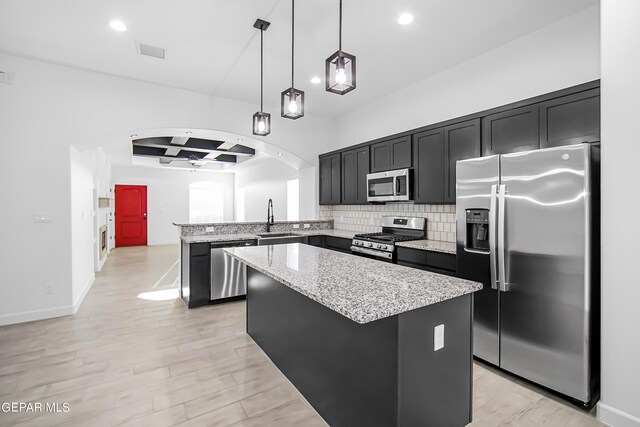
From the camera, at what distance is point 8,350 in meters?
2.88

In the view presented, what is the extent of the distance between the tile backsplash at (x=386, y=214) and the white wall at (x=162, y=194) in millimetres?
7007

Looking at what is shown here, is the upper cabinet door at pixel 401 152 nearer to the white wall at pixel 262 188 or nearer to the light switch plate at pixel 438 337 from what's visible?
the light switch plate at pixel 438 337

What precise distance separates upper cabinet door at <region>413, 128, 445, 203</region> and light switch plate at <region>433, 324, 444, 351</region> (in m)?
2.18

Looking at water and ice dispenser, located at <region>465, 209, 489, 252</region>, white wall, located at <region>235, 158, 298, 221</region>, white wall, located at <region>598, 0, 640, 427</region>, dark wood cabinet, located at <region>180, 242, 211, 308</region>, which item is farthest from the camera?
white wall, located at <region>235, 158, 298, 221</region>

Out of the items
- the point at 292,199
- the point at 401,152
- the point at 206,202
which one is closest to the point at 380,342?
the point at 401,152

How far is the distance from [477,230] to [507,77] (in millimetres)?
1689

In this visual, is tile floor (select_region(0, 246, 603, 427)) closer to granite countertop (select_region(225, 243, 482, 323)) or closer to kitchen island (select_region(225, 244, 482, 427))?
kitchen island (select_region(225, 244, 482, 427))

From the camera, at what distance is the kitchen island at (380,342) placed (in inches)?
56.4

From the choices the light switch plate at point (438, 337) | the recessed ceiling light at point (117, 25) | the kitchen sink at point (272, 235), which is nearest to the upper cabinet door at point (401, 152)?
the kitchen sink at point (272, 235)

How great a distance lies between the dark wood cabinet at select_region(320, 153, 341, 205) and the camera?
5.32 m

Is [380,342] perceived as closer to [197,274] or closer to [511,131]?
[511,131]

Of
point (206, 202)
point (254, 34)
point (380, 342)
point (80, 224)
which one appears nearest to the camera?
point (380, 342)

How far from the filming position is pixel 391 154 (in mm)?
4234

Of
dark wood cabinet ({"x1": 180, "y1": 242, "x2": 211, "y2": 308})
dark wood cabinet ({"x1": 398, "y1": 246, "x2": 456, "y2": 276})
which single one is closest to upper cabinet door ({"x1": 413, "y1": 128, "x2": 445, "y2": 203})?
dark wood cabinet ({"x1": 398, "y1": 246, "x2": 456, "y2": 276})
